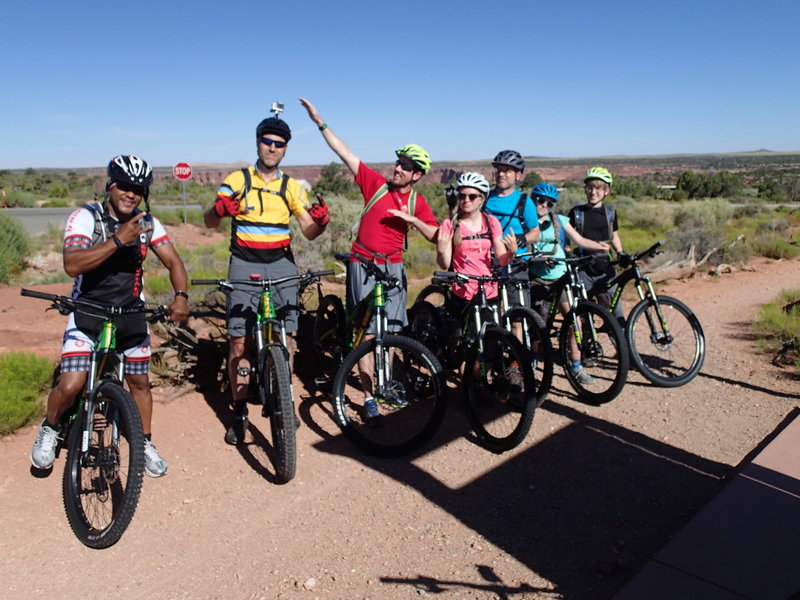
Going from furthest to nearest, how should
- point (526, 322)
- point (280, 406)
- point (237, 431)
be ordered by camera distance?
point (526, 322) → point (237, 431) → point (280, 406)

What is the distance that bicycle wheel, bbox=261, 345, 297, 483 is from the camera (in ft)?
12.3

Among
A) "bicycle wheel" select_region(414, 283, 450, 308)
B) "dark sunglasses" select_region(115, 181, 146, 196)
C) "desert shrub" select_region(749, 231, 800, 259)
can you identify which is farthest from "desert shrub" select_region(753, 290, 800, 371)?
"desert shrub" select_region(749, 231, 800, 259)

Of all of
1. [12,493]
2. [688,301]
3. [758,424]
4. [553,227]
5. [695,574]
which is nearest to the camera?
[695,574]

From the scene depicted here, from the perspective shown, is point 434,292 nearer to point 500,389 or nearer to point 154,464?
point 500,389

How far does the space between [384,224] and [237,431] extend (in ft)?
5.97

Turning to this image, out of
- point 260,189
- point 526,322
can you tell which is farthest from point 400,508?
point 260,189

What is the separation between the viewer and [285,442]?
3777 millimetres

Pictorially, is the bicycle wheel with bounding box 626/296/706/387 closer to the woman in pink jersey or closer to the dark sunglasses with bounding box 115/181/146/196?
the woman in pink jersey

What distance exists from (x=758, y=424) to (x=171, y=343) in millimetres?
4831

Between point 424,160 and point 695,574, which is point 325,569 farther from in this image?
point 424,160

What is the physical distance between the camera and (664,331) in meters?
5.66

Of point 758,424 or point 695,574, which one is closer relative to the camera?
point 695,574

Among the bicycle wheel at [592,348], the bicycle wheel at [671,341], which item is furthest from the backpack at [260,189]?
the bicycle wheel at [671,341]

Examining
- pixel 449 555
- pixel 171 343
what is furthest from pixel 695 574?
pixel 171 343
